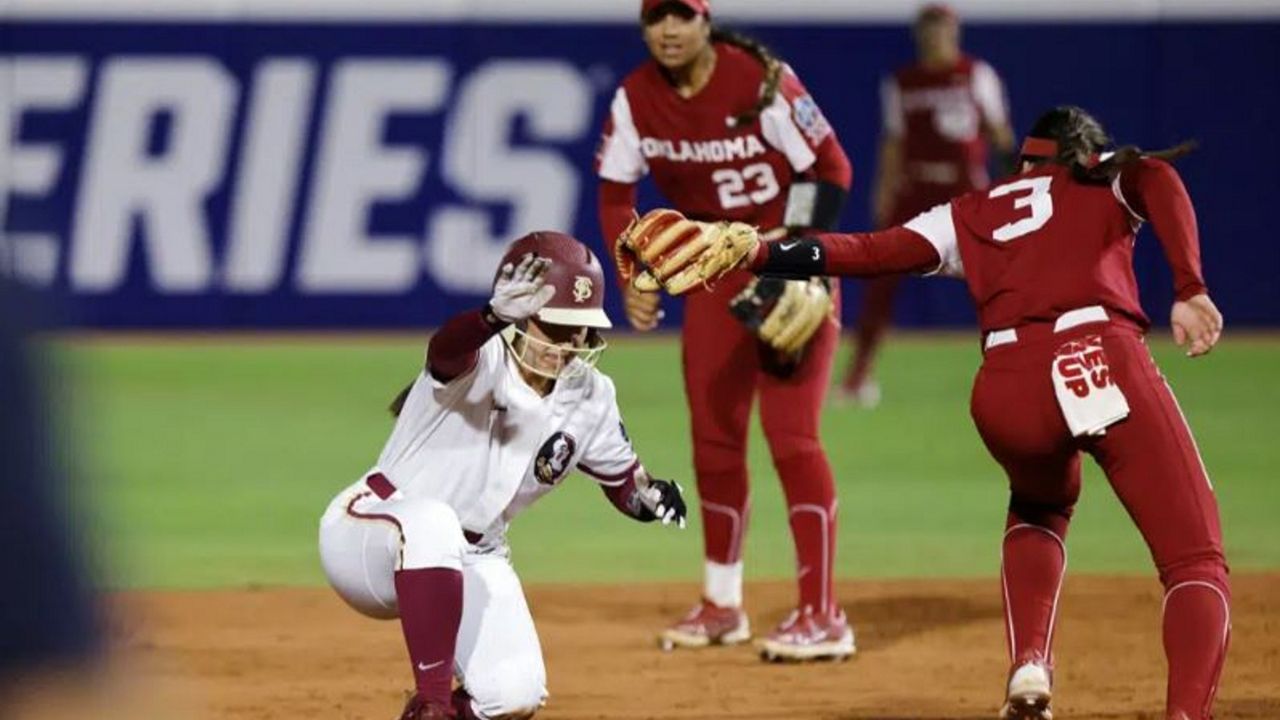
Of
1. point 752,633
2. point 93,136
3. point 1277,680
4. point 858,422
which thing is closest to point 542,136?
point 93,136

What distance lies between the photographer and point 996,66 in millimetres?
17688

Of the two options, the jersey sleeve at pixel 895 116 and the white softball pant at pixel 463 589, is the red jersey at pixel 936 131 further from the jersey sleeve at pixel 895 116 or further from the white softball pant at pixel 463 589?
the white softball pant at pixel 463 589

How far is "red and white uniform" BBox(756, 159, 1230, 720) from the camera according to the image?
5.12 metres

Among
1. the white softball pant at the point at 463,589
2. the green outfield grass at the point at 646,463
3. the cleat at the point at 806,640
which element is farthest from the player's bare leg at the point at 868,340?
the white softball pant at the point at 463,589

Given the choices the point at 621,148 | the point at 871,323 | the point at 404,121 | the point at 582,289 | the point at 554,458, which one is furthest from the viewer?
the point at 404,121

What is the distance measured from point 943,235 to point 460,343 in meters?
1.34

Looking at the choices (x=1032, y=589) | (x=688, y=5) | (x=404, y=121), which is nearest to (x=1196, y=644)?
(x=1032, y=589)

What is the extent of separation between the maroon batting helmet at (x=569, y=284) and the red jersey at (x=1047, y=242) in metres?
0.89

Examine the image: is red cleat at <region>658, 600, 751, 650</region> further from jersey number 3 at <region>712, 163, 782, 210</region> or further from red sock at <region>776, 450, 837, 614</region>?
jersey number 3 at <region>712, 163, 782, 210</region>

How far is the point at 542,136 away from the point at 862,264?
12.2 meters

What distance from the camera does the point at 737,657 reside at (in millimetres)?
7109

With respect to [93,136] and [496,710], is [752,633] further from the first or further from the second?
[93,136]

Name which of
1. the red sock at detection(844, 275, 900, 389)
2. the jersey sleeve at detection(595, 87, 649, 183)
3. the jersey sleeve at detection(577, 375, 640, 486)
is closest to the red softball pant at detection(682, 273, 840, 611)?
the jersey sleeve at detection(595, 87, 649, 183)

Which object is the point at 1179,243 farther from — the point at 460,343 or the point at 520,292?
the point at 460,343
